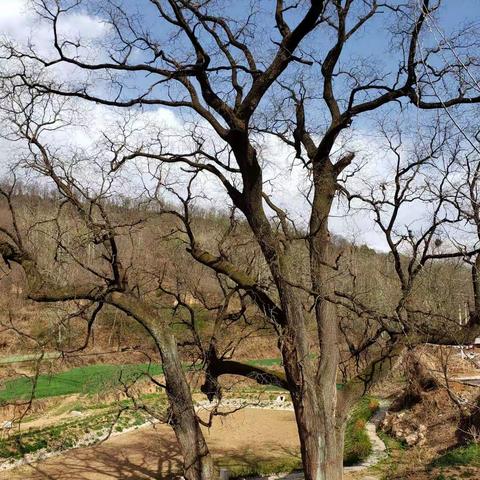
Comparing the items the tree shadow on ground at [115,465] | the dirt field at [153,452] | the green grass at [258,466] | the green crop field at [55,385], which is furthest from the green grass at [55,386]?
the green grass at [258,466]

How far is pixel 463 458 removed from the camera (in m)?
11.7

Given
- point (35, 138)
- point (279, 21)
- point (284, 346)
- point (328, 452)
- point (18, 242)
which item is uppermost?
point (279, 21)

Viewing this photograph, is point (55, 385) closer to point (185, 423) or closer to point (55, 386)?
point (55, 386)

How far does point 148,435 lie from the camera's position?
19.8 meters

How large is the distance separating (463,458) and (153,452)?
30.9ft

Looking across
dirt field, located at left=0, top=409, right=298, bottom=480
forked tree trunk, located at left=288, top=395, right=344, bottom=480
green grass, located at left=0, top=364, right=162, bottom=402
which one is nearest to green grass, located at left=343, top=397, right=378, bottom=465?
dirt field, located at left=0, top=409, right=298, bottom=480

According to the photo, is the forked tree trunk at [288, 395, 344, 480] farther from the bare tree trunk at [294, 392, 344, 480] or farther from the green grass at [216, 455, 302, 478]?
the green grass at [216, 455, 302, 478]

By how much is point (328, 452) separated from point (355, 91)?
5199mm

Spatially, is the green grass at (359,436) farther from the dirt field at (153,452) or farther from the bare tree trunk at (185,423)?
the bare tree trunk at (185,423)

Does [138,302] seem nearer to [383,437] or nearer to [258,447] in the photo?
[258,447]

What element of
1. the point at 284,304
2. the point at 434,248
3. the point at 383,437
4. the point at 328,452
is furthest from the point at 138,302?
the point at 383,437

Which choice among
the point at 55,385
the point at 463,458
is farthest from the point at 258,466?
the point at 55,385

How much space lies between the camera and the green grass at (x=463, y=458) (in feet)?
37.3

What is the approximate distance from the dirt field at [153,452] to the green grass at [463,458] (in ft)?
16.4
